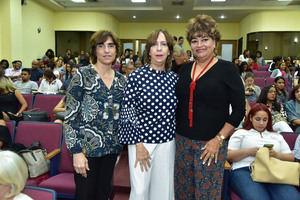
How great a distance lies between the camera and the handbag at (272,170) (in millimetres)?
1895

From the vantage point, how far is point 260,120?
7.20 feet

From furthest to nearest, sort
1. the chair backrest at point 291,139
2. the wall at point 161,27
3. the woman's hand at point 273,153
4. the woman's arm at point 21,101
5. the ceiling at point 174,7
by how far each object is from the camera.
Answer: the wall at point 161,27 < the ceiling at point 174,7 < the woman's arm at point 21,101 < the chair backrest at point 291,139 < the woman's hand at point 273,153

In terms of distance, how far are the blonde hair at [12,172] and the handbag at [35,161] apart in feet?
3.84

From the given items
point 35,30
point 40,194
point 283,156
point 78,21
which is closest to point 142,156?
point 40,194

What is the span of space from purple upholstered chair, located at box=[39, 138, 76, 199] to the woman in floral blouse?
647 millimetres

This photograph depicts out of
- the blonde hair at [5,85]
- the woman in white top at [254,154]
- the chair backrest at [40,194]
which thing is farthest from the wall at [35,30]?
the chair backrest at [40,194]

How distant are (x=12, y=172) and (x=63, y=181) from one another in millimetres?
1126

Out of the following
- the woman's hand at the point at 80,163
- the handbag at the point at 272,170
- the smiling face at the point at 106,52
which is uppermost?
the smiling face at the point at 106,52

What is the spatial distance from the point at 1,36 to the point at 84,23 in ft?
15.6

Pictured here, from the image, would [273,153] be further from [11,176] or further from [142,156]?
[11,176]

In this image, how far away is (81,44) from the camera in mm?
A: 12711

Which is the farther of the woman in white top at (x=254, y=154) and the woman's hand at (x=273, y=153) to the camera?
the woman's hand at (x=273, y=153)

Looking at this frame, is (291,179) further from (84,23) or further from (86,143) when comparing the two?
(84,23)

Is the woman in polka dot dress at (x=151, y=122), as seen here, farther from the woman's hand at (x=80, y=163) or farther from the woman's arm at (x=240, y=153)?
the woman's arm at (x=240, y=153)
